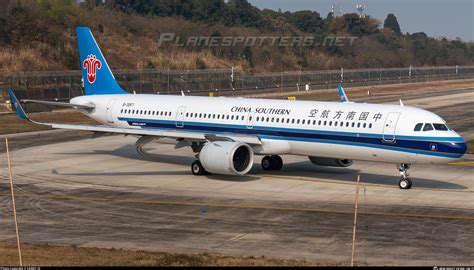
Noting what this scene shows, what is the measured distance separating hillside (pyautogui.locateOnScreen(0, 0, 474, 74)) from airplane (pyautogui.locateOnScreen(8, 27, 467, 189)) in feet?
189

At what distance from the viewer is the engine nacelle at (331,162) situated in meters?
42.9

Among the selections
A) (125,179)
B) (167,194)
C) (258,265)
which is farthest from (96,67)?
(258,265)

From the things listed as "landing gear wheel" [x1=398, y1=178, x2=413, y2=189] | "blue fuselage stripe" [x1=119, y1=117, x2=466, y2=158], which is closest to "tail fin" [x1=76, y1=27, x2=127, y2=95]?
"blue fuselage stripe" [x1=119, y1=117, x2=466, y2=158]

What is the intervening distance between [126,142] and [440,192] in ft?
84.4

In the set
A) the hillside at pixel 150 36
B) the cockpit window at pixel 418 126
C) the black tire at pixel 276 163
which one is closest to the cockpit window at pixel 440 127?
the cockpit window at pixel 418 126

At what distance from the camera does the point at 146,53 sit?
133m

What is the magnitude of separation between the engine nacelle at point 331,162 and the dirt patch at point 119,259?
18649 mm

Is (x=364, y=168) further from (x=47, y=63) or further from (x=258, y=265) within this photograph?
(x=47, y=63)

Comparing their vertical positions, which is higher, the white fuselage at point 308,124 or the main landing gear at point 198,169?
the white fuselage at point 308,124

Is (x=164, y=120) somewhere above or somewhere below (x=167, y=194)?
above

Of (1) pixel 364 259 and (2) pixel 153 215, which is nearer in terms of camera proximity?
(1) pixel 364 259

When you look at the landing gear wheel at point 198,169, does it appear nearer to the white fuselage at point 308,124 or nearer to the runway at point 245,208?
the runway at point 245,208

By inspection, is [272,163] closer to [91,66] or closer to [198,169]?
[198,169]

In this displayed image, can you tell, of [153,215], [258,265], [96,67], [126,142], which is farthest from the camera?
[126,142]
